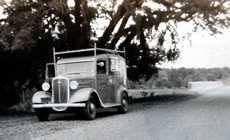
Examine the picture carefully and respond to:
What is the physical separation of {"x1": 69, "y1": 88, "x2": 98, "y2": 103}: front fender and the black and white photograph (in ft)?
0.11

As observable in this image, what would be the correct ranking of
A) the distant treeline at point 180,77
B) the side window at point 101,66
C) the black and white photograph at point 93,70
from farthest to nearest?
the distant treeline at point 180,77 → the side window at point 101,66 → the black and white photograph at point 93,70

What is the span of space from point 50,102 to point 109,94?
2.54 m

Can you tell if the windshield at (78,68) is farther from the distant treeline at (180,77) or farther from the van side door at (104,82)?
the distant treeline at (180,77)

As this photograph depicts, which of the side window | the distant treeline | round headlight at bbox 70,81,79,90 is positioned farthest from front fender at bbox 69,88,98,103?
the distant treeline

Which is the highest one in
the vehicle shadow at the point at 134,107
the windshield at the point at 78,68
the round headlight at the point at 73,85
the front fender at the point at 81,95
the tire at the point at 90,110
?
the windshield at the point at 78,68

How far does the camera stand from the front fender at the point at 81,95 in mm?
16594

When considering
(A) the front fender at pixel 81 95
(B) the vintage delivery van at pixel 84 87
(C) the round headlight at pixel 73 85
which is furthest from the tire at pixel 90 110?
(C) the round headlight at pixel 73 85

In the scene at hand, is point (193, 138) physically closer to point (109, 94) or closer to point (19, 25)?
point (109, 94)

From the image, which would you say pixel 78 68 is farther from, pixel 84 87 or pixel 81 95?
pixel 81 95

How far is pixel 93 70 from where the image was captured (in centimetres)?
1797

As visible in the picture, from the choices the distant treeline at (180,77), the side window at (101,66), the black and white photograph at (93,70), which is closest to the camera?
the black and white photograph at (93,70)

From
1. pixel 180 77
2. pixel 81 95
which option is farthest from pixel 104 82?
pixel 180 77

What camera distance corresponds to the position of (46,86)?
679 inches

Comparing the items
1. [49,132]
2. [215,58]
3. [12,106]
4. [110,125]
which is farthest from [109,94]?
[215,58]
